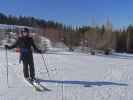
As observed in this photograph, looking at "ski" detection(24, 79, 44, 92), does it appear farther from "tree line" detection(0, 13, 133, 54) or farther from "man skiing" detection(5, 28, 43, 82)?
"tree line" detection(0, 13, 133, 54)

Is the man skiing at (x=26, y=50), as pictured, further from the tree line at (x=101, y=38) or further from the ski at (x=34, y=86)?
the tree line at (x=101, y=38)

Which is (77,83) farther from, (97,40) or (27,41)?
(97,40)

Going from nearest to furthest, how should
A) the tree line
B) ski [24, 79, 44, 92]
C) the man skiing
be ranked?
ski [24, 79, 44, 92] → the man skiing → the tree line

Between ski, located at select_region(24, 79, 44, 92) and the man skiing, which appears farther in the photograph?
the man skiing

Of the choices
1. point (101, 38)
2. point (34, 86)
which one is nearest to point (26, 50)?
point (34, 86)

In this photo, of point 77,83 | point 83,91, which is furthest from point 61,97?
point 77,83

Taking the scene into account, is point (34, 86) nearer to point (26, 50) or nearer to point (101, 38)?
point (26, 50)

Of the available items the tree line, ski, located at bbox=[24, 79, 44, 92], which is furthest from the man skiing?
the tree line

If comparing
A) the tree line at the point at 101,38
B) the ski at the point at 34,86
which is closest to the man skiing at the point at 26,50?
the ski at the point at 34,86

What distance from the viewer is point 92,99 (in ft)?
19.9

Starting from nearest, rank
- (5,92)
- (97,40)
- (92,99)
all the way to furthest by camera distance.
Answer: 1. (92,99)
2. (5,92)
3. (97,40)

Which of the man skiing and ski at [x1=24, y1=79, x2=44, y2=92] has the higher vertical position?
the man skiing

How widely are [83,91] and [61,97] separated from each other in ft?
2.98

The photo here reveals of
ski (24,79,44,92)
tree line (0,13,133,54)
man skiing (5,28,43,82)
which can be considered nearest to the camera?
ski (24,79,44,92)
